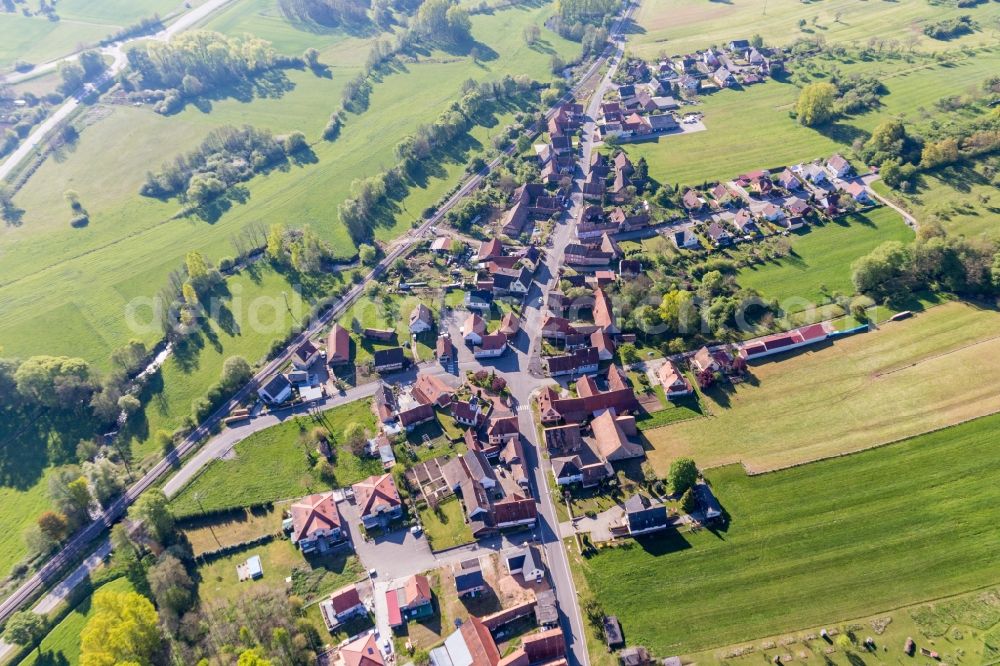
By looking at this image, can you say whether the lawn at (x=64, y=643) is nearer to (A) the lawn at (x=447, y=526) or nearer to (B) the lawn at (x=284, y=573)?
(B) the lawn at (x=284, y=573)

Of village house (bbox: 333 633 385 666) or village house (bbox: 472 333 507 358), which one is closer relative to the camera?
village house (bbox: 333 633 385 666)

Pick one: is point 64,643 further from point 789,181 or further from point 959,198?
point 959,198

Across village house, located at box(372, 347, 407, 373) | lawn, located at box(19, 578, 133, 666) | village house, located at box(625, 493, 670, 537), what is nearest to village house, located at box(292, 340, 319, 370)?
village house, located at box(372, 347, 407, 373)

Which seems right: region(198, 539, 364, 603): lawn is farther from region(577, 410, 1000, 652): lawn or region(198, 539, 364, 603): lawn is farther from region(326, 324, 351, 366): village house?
region(326, 324, 351, 366): village house

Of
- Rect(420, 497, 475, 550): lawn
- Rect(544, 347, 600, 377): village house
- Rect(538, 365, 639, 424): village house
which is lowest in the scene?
Rect(420, 497, 475, 550): lawn

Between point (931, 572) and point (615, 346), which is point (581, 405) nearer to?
point (615, 346)

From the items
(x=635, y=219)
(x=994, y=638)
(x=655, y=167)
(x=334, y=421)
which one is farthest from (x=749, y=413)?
(x=655, y=167)

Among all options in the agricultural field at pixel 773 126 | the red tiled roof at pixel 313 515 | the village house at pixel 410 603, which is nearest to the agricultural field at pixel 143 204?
the agricultural field at pixel 773 126
